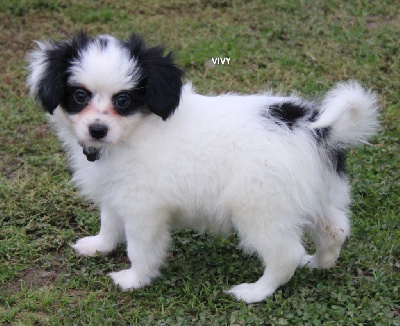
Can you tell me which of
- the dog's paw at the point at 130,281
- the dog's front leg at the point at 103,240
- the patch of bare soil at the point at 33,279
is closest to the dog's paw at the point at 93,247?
the dog's front leg at the point at 103,240

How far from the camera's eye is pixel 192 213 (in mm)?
3551

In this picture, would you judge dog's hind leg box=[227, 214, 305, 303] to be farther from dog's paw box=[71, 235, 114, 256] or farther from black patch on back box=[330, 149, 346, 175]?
dog's paw box=[71, 235, 114, 256]

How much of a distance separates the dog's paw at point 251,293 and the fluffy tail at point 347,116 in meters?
0.92

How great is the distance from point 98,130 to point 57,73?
38cm

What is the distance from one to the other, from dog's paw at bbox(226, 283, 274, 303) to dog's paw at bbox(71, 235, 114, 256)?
88cm

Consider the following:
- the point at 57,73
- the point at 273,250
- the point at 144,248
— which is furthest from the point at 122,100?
the point at 273,250

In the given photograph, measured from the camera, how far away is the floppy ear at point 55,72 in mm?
3336

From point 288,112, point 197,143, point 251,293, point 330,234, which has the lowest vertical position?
point 251,293

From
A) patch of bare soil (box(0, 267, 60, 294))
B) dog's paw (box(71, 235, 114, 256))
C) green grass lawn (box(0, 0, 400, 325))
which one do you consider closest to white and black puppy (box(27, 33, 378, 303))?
green grass lawn (box(0, 0, 400, 325))

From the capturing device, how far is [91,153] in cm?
355

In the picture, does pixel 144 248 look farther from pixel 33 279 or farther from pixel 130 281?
pixel 33 279

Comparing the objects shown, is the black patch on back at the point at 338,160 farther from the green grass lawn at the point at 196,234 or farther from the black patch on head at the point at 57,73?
the black patch on head at the point at 57,73

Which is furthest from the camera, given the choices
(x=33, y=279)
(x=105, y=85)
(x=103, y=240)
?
(x=103, y=240)

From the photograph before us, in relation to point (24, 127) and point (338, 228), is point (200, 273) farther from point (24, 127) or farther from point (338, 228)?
point (24, 127)
